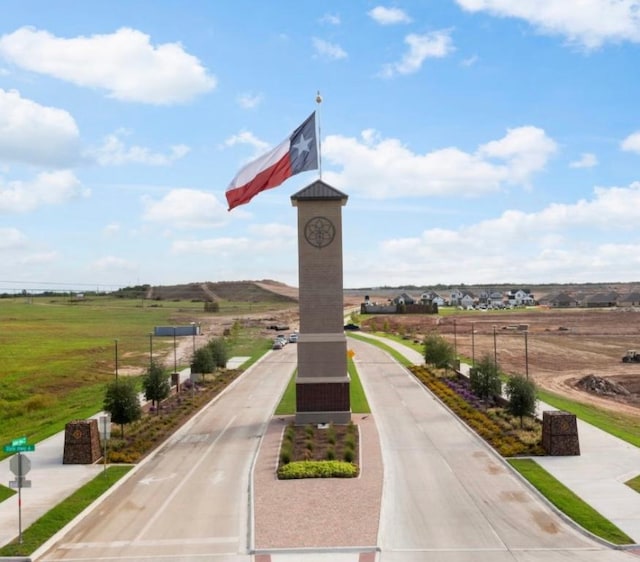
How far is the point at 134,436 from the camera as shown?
2972 cm

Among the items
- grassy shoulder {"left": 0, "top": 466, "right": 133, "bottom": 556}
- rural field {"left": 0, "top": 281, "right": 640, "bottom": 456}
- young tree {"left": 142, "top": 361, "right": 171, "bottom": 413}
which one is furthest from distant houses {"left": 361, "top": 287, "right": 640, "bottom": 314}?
grassy shoulder {"left": 0, "top": 466, "right": 133, "bottom": 556}

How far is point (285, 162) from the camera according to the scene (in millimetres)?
30906

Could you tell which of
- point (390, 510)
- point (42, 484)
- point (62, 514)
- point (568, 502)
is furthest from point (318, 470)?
point (42, 484)

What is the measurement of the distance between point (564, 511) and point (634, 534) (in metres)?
2.15

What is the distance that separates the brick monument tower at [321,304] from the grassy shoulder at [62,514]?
32.8 ft

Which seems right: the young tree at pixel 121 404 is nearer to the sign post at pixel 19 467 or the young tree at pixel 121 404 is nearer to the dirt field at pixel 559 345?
the sign post at pixel 19 467

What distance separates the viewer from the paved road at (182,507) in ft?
56.5

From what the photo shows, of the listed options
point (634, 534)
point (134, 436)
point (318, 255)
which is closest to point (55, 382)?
point (134, 436)

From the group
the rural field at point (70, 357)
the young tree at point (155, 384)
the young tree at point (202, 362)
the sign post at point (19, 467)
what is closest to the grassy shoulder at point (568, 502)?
the sign post at point (19, 467)

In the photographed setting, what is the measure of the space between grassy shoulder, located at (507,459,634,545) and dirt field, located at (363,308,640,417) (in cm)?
1193

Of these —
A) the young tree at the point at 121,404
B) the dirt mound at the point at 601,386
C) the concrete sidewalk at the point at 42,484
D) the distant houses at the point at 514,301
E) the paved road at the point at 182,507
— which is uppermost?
the distant houses at the point at 514,301

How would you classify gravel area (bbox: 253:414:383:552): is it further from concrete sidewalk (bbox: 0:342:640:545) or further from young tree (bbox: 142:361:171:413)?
young tree (bbox: 142:361:171:413)

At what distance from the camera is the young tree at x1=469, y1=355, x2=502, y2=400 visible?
37.1 meters

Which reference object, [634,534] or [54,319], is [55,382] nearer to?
[634,534]
